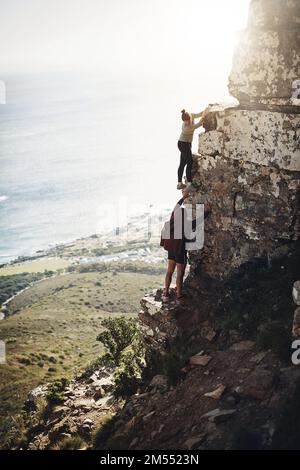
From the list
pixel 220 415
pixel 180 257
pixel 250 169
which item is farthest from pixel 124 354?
pixel 220 415

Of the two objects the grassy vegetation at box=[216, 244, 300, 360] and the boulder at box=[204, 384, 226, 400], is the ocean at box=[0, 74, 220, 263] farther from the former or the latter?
the boulder at box=[204, 384, 226, 400]

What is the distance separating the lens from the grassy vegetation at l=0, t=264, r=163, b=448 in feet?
93.0

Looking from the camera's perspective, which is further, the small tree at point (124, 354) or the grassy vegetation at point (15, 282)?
the grassy vegetation at point (15, 282)

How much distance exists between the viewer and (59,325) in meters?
45.2

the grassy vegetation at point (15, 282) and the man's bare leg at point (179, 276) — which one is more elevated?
the man's bare leg at point (179, 276)

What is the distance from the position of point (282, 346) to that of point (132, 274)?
60388mm

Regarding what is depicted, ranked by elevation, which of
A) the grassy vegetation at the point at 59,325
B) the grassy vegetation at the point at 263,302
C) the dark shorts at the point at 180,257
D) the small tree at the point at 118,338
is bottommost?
the grassy vegetation at the point at 59,325

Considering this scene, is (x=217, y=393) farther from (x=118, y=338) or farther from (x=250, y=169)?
(x=118, y=338)

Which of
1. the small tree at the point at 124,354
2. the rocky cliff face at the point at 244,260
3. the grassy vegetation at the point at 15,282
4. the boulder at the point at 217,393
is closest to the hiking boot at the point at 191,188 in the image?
the rocky cliff face at the point at 244,260

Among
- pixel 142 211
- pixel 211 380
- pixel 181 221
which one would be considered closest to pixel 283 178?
pixel 181 221

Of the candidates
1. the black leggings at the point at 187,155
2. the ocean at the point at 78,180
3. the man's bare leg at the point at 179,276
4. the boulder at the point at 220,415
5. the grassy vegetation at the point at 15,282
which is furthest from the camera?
the ocean at the point at 78,180

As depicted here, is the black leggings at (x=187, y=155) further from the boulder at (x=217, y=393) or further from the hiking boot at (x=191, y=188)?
the boulder at (x=217, y=393)

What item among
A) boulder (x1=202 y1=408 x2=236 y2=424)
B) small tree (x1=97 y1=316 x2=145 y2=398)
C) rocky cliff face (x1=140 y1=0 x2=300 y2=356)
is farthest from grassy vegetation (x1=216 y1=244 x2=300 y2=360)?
small tree (x1=97 y1=316 x2=145 y2=398)

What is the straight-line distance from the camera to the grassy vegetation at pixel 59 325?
93.0ft
